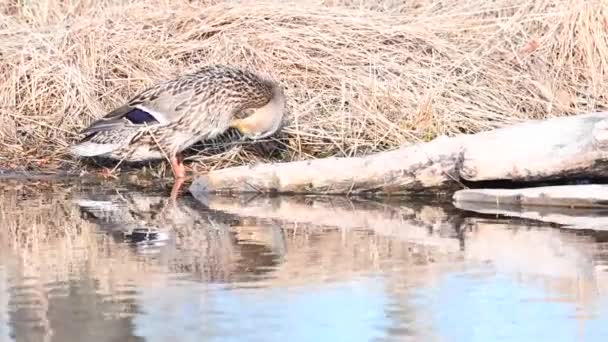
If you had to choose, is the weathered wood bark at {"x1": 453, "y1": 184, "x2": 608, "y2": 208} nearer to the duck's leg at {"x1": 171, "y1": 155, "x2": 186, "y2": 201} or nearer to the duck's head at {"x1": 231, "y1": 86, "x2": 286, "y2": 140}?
the duck's head at {"x1": 231, "y1": 86, "x2": 286, "y2": 140}

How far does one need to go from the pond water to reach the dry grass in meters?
1.26

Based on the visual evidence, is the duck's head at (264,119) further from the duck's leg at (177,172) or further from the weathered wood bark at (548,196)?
the weathered wood bark at (548,196)

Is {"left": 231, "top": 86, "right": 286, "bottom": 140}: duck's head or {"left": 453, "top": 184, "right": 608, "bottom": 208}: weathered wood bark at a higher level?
{"left": 231, "top": 86, "right": 286, "bottom": 140}: duck's head

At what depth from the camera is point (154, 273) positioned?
5.62 meters

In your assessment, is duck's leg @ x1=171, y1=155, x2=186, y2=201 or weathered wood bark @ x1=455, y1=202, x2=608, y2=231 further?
duck's leg @ x1=171, y1=155, x2=186, y2=201

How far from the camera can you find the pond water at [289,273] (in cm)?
468

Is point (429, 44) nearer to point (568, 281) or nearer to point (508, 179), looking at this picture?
point (508, 179)

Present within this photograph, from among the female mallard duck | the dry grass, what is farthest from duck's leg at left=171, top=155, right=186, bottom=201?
the dry grass

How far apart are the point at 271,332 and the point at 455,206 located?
3.05 m

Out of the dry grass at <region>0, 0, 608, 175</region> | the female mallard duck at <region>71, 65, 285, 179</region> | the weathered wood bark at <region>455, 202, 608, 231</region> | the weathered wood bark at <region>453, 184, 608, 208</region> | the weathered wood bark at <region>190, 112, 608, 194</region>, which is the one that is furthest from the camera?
the dry grass at <region>0, 0, 608, 175</region>

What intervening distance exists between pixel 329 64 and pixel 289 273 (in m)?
3.97

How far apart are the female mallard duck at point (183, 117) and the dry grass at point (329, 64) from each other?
1.05 feet

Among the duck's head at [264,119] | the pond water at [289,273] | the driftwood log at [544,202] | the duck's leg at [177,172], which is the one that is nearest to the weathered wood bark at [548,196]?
the driftwood log at [544,202]

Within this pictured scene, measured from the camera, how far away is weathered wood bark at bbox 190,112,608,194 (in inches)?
286
